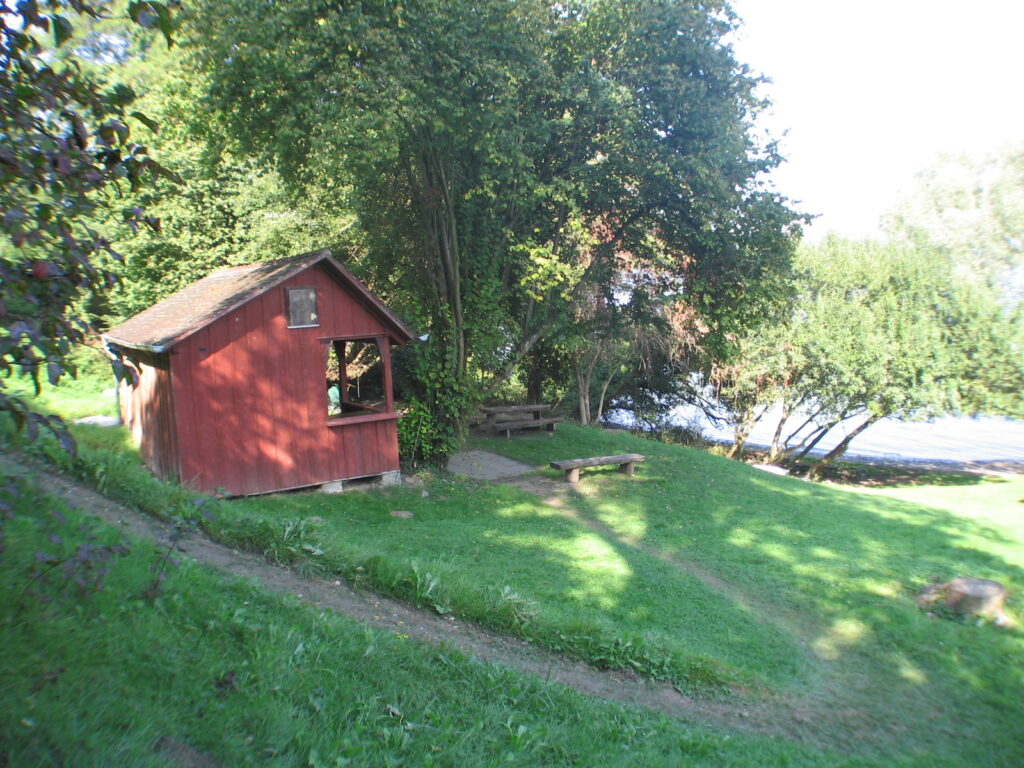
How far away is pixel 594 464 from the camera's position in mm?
16062

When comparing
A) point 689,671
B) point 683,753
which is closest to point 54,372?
point 683,753

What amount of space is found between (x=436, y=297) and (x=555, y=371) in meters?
10.5

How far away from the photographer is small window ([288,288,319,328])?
1244 cm

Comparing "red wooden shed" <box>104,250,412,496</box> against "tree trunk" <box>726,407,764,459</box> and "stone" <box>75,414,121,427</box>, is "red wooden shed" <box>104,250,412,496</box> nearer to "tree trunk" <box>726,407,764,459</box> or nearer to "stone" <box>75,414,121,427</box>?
"stone" <box>75,414,121,427</box>

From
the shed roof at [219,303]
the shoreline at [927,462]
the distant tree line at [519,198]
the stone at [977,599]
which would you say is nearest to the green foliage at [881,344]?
the distant tree line at [519,198]

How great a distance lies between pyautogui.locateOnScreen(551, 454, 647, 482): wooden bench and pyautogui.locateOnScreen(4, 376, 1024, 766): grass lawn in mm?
353

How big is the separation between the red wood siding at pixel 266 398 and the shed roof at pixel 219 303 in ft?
0.67

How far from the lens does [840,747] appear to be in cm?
580

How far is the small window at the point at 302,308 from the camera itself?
12.4 m

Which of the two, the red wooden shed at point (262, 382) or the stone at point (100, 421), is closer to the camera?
the red wooden shed at point (262, 382)

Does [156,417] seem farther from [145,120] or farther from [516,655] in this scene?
[145,120]

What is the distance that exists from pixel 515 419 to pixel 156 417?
35.6ft

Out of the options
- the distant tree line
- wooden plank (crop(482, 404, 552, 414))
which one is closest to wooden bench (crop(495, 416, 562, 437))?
wooden plank (crop(482, 404, 552, 414))

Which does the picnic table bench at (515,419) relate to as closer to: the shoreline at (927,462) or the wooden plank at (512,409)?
the wooden plank at (512,409)
